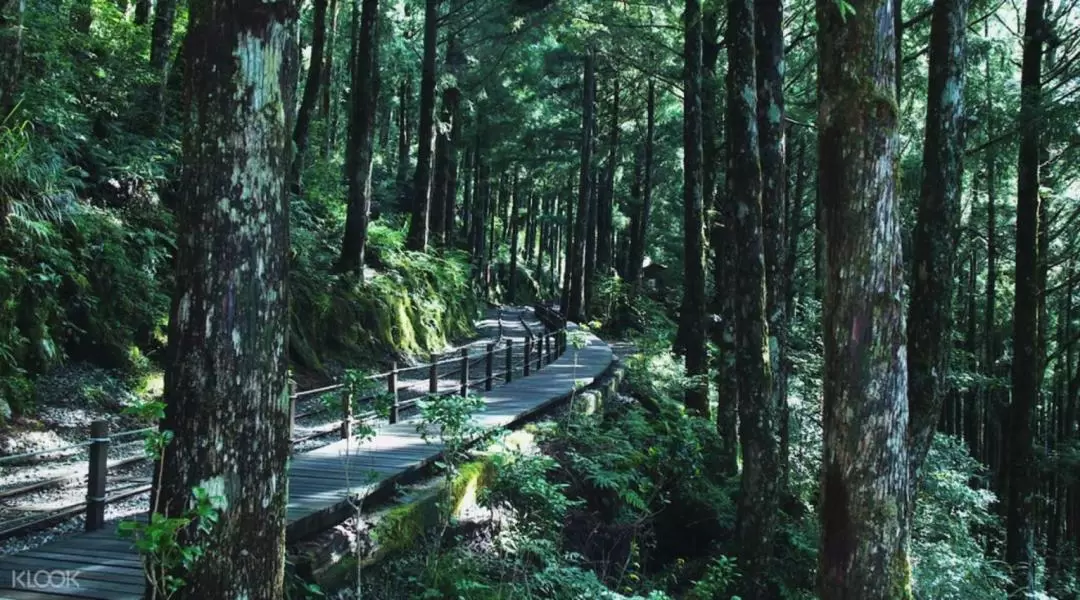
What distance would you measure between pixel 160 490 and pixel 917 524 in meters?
11.5

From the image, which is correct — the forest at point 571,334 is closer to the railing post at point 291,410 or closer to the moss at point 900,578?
the moss at point 900,578

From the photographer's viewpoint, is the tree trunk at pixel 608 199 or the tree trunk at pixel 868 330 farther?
the tree trunk at pixel 608 199

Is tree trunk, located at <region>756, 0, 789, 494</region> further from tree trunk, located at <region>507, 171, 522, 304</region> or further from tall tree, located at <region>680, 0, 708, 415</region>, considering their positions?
tree trunk, located at <region>507, 171, 522, 304</region>

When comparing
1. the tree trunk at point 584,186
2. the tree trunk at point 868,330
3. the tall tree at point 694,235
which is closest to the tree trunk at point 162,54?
the tall tree at point 694,235

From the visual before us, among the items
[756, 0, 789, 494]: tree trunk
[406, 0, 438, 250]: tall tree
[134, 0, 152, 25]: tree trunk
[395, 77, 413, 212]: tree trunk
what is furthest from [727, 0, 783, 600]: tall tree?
[395, 77, 413, 212]: tree trunk

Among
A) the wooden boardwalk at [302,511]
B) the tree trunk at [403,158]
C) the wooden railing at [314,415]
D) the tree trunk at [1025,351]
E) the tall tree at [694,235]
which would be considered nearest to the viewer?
the wooden boardwalk at [302,511]

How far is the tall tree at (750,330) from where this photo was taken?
9.26 meters

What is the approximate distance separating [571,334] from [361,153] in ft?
24.5

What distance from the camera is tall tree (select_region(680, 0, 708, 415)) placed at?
14836 mm

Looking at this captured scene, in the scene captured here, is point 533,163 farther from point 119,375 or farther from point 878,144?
point 878,144

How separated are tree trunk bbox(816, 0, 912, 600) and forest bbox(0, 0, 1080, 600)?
0.02 metres

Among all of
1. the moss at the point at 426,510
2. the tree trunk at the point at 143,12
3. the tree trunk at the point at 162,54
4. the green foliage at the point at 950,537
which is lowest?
the green foliage at the point at 950,537

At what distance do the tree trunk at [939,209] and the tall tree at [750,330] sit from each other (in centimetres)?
176

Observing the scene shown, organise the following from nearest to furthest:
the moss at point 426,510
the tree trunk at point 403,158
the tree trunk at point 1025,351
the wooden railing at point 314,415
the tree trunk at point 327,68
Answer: the wooden railing at point 314,415 → the moss at point 426,510 → the tree trunk at point 1025,351 → the tree trunk at point 327,68 → the tree trunk at point 403,158
